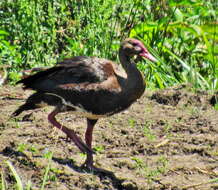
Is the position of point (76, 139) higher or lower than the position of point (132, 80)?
lower

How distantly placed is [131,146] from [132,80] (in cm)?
69

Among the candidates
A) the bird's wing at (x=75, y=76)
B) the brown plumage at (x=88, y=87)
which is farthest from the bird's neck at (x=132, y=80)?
the bird's wing at (x=75, y=76)

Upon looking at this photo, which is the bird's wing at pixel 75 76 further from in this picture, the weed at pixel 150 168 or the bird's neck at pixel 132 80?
the weed at pixel 150 168

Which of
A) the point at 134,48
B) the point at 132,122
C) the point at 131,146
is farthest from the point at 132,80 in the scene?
the point at 132,122

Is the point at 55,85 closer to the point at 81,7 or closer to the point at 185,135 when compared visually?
the point at 185,135

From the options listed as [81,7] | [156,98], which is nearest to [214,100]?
[156,98]

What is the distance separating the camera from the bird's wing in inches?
218

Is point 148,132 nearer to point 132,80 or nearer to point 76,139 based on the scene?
point 132,80

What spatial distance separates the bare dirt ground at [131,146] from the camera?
16.7 feet

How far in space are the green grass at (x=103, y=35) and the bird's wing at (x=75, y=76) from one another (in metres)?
1.96

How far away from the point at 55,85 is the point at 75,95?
9.4 inches

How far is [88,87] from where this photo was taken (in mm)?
5523

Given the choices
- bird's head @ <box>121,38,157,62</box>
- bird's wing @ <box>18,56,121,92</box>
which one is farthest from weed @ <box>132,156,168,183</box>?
bird's head @ <box>121,38,157,62</box>

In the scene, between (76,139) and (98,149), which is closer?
(76,139)
